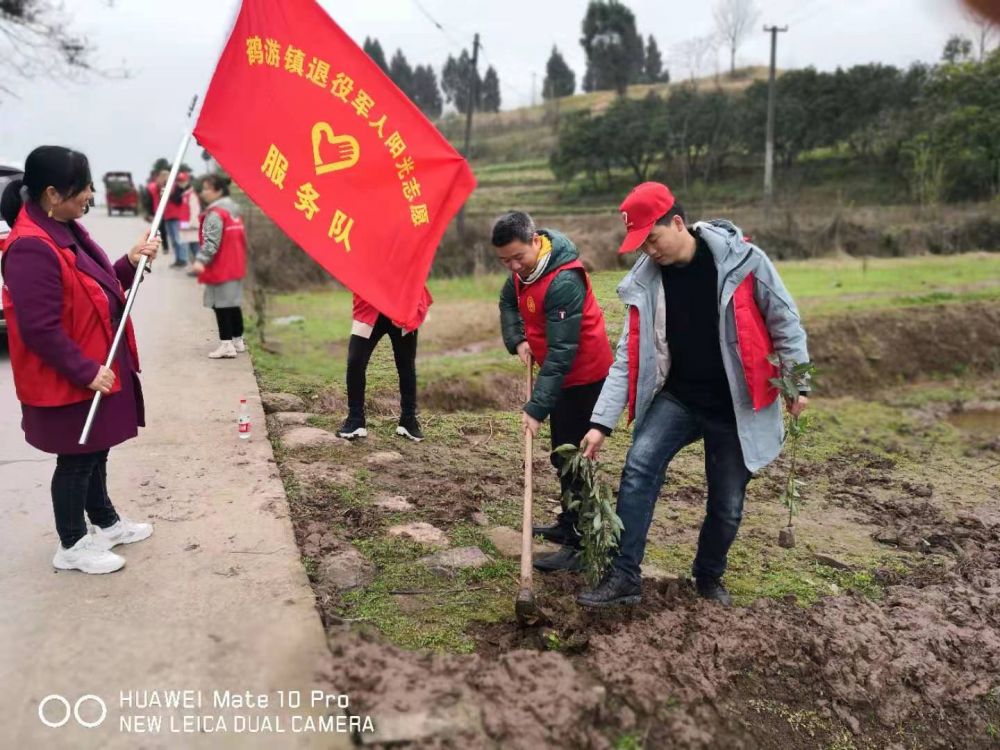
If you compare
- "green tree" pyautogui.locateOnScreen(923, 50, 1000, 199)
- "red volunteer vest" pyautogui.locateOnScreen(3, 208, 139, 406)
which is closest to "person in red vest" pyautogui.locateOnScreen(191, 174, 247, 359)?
"red volunteer vest" pyautogui.locateOnScreen(3, 208, 139, 406)

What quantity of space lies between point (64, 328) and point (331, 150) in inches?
54.4

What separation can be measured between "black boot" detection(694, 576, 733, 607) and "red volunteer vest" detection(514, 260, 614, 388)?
995 millimetres

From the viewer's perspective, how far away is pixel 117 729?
7.80 ft

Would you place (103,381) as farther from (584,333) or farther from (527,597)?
(584,333)

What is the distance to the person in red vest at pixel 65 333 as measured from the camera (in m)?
2.95

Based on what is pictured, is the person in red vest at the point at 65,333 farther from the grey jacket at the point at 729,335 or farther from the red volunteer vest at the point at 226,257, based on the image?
the red volunteer vest at the point at 226,257

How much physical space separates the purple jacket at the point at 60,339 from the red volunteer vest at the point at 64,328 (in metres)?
0.03

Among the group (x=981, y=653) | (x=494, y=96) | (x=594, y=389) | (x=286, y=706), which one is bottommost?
(x=981, y=653)

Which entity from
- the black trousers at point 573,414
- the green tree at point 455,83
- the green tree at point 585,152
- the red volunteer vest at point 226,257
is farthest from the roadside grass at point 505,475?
the green tree at point 455,83

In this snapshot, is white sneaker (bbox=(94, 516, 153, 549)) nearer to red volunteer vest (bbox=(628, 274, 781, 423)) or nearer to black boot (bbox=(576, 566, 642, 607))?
black boot (bbox=(576, 566, 642, 607))

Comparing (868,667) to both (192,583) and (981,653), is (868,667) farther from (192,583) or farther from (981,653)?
(192,583)

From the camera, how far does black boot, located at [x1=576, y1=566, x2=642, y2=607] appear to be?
323 cm

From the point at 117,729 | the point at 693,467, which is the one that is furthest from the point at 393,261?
the point at 693,467

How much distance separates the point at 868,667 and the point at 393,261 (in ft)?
8.60
